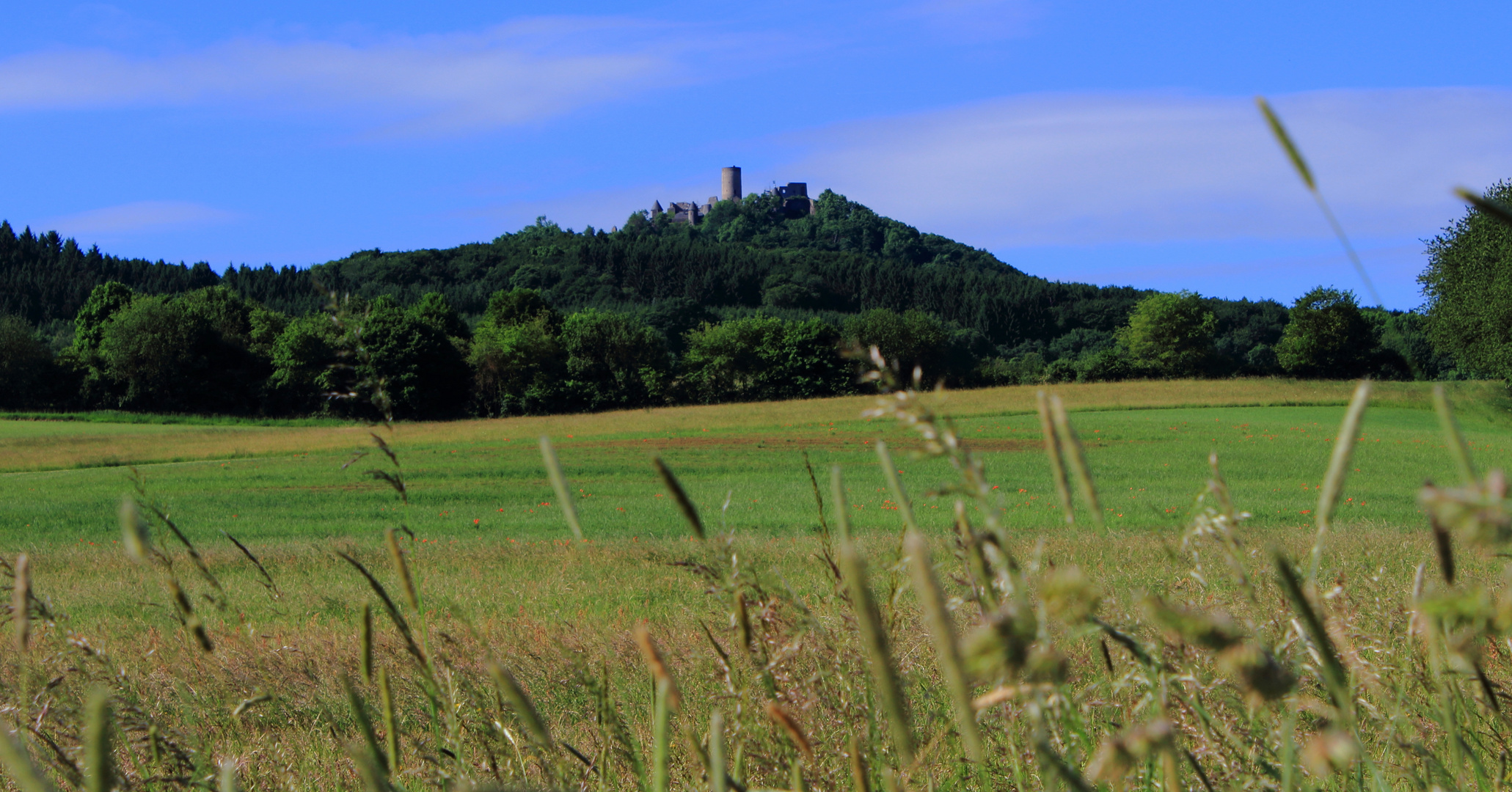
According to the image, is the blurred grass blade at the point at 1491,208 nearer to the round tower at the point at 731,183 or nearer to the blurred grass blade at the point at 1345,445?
the blurred grass blade at the point at 1345,445

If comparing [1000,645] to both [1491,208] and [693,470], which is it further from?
[693,470]

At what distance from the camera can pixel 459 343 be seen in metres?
67.6

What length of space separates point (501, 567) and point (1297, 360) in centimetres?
7152

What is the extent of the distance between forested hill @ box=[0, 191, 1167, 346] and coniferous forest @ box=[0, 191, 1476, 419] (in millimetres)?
372

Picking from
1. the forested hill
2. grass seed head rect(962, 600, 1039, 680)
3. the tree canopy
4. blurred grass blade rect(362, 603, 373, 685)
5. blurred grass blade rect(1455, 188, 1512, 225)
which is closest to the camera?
grass seed head rect(962, 600, 1039, 680)

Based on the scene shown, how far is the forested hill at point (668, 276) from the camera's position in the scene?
10081 centimetres

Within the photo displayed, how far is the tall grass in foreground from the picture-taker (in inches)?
19.1

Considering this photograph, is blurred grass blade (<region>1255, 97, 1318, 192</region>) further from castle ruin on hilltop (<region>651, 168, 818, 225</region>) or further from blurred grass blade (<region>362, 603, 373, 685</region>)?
castle ruin on hilltop (<region>651, 168, 818, 225</region>)

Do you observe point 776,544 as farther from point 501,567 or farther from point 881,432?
point 881,432

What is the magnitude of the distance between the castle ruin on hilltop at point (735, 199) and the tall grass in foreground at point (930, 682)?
576ft

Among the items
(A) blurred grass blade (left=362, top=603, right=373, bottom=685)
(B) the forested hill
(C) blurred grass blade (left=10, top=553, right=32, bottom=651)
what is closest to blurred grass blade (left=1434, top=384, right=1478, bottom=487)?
(A) blurred grass blade (left=362, top=603, right=373, bottom=685)

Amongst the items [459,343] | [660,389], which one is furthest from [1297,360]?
[459,343]

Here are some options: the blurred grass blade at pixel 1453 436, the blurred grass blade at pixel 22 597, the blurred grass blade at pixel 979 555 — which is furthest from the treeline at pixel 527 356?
the blurred grass blade at pixel 1453 436

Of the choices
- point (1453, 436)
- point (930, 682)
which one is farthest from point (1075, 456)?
point (930, 682)
